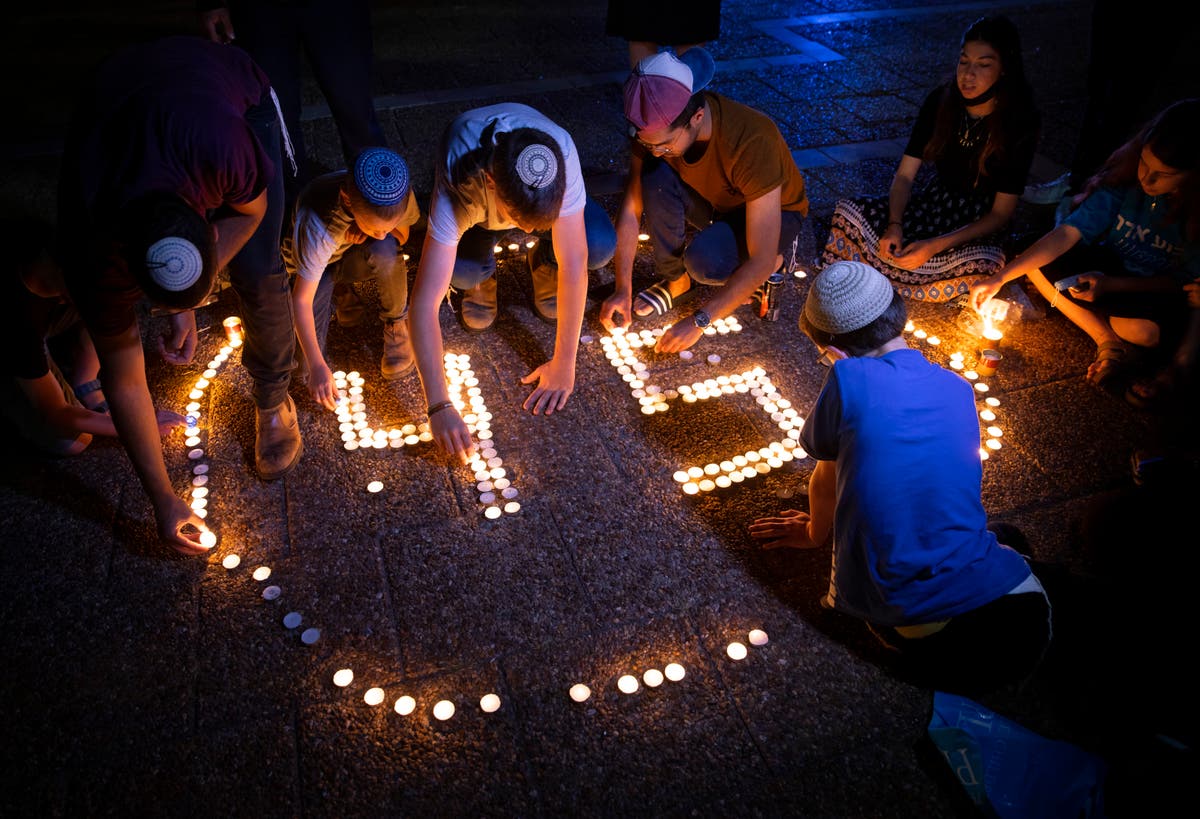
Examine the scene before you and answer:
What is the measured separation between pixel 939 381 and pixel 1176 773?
1.07 meters

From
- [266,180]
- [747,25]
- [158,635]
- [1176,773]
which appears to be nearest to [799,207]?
[266,180]

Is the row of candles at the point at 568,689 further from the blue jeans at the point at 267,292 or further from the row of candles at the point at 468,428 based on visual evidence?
the blue jeans at the point at 267,292

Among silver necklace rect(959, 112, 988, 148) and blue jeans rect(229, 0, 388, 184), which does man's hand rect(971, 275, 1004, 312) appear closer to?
silver necklace rect(959, 112, 988, 148)

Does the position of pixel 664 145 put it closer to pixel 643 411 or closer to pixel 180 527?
pixel 643 411

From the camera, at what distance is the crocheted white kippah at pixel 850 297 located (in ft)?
6.32

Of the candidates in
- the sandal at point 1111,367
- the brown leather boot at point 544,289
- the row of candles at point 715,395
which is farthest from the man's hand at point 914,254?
the brown leather boot at point 544,289

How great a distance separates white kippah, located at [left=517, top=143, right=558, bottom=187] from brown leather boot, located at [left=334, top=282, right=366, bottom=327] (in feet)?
5.37

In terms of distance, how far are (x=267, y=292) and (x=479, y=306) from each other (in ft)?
3.86

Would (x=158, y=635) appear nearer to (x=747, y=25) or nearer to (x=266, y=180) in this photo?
(x=266, y=180)

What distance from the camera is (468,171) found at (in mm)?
2600

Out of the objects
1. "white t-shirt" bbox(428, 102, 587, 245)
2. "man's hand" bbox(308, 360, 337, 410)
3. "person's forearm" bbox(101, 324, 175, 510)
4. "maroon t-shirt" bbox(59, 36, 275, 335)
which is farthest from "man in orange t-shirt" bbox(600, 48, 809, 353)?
"person's forearm" bbox(101, 324, 175, 510)

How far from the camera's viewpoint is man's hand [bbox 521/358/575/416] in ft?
10.2

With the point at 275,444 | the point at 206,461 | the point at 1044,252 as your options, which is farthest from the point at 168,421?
the point at 1044,252

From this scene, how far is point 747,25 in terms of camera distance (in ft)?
25.8
